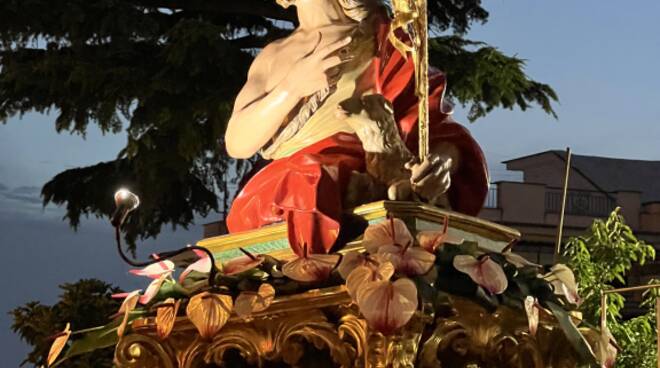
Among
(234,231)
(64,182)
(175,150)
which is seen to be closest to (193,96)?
(175,150)

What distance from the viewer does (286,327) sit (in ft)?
8.50

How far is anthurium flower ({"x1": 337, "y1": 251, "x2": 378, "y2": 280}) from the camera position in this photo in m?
2.46

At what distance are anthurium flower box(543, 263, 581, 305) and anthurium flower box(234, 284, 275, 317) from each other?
0.55m

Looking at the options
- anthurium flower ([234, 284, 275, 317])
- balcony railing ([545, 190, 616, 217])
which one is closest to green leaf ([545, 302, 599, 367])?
anthurium flower ([234, 284, 275, 317])

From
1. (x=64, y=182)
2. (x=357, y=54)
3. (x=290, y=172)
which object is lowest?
(x=64, y=182)

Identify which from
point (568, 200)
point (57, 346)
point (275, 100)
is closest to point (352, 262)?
point (275, 100)

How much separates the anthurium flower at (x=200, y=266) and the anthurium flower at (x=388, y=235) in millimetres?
386

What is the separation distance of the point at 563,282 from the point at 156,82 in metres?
5.54

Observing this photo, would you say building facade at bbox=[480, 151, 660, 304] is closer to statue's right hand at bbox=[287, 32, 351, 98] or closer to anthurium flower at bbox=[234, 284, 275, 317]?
statue's right hand at bbox=[287, 32, 351, 98]

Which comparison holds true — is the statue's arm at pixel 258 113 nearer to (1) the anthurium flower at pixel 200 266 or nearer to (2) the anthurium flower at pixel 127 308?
(1) the anthurium flower at pixel 200 266

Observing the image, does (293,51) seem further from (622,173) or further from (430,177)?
(622,173)

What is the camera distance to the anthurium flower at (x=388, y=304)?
7.74 feet

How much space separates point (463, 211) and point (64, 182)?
22.3ft

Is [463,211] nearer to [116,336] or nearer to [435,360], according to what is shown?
[435,360]
